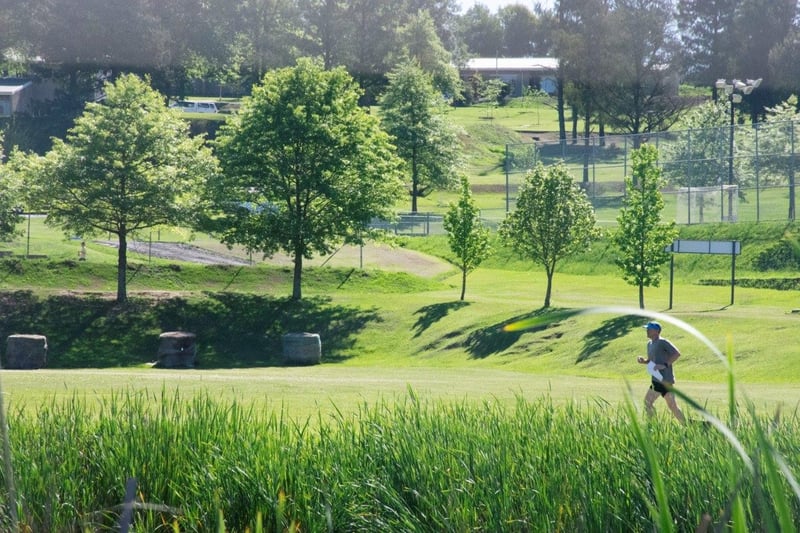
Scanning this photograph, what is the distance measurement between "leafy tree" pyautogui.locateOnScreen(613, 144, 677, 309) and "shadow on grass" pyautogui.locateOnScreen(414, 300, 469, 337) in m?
6.95

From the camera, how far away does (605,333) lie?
3597 centimetres

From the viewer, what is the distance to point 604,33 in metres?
102

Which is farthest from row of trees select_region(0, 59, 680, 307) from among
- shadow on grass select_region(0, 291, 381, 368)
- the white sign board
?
the white sign board

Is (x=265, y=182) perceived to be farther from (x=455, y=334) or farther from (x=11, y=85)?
(x=11, y=85)

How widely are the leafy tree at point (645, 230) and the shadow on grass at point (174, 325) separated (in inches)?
398

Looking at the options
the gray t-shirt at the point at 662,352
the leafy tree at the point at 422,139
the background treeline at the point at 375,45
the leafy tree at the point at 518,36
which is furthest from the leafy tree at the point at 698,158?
the leafy tree at the point at 518,36

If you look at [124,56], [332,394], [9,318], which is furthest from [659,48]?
[332,394]

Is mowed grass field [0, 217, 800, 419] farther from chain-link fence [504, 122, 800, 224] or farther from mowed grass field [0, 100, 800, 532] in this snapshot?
chain-link fence [504, 122, 800, 224]

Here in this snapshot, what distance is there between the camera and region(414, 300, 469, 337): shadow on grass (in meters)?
42.0

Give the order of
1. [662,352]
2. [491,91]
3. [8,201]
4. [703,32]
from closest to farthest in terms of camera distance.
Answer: [662,352] < [8,201] < [703,32] < [491,91]

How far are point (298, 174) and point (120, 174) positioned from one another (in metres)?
7.07

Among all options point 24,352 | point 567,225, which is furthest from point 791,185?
point 24,352

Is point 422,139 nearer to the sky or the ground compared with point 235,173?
nearer to the sky

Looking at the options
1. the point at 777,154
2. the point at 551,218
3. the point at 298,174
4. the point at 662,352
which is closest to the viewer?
the point at 662,352
